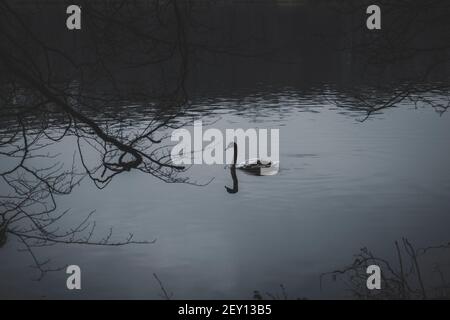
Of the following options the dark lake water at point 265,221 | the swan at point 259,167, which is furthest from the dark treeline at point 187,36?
the swan at point 259,167

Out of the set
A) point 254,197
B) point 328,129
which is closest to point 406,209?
point 254,197

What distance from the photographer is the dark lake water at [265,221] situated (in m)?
17.5

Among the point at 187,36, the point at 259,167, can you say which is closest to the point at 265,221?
the point at 259,167

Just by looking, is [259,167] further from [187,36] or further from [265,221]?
[187,36]

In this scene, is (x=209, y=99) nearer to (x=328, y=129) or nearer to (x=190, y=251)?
(x=328, y=129)

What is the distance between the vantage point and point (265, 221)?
2388 cm

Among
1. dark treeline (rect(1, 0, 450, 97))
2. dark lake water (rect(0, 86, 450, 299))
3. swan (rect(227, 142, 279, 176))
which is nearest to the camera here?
dark treeline (rect(1, 0, 450, 97))

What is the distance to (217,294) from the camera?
16625mm

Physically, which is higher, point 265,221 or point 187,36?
point 187,36

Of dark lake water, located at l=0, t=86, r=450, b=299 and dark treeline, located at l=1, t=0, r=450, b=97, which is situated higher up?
dark treeline, located at l=1, t=0, r=450, b=97

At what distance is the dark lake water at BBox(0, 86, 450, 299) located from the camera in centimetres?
1755

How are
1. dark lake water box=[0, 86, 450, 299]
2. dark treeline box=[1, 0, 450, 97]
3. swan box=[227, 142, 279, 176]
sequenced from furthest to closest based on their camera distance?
swan box=[227, 142, 279, 176]
dark lake water box=[0, 86, 450, 299]
dark treeline box=[1, 0, 450, 97]

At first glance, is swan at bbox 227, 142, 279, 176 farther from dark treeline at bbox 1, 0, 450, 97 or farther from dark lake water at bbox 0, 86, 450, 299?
dark treeline at bbox 1, 0, 450, 97

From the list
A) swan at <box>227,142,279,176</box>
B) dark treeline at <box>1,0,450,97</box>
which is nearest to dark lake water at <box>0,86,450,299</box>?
swan at <box>227,142,279,176</box>
